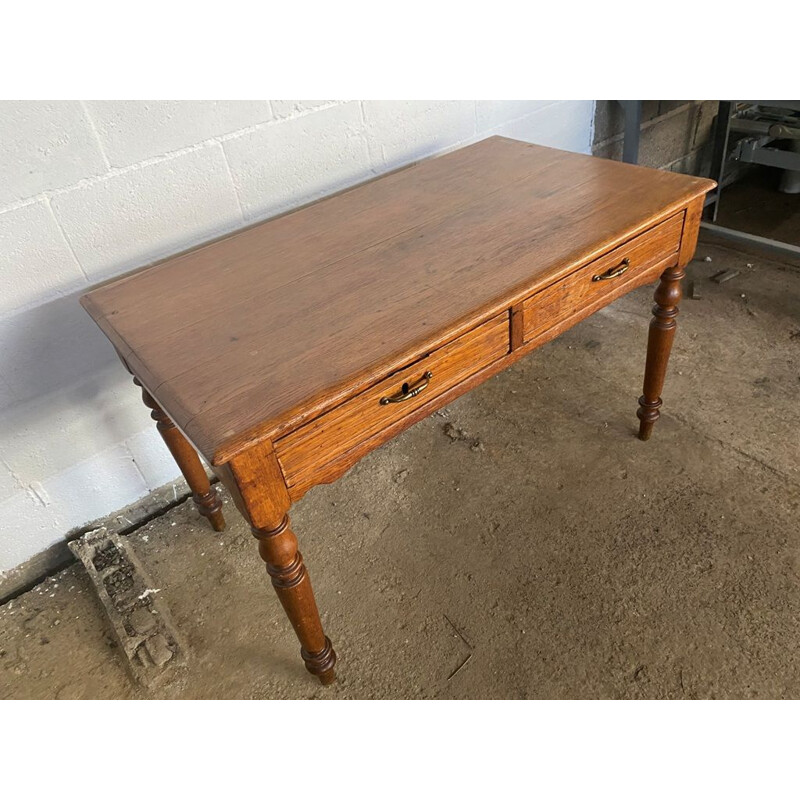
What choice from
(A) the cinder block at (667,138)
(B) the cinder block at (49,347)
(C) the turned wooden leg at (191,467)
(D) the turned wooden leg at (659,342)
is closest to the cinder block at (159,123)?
(B) the cinder block at (49,347)

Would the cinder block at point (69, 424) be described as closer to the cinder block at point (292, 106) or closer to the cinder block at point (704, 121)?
the cinder block at point (292, 106)

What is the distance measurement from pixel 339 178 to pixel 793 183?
2541 mm

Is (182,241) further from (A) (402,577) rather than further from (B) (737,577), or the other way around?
(B) (737,577)

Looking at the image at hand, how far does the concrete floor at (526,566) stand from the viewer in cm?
147

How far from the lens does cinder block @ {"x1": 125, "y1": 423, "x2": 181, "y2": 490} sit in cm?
184

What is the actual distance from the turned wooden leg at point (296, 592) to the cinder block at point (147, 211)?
0.86 m

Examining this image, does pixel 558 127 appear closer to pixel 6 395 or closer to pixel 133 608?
pixel 6 395

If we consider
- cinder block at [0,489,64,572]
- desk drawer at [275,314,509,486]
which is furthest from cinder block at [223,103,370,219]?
cinder block at [0,489,64,572]

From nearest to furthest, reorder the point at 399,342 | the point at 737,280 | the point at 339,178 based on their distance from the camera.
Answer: the point at 399,342 → the point at 339,178 → the point at 737,280

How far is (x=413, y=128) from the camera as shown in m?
1.99

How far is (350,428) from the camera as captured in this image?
1139mm

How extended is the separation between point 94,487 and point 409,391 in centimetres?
112

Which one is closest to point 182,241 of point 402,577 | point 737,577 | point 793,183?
point 402,577

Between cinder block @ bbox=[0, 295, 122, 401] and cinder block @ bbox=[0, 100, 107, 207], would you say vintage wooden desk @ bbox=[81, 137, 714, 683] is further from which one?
cinder block @ bbox=[0, 100, 107, 207]
